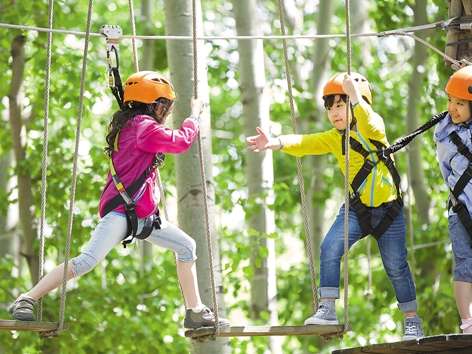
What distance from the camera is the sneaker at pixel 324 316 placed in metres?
6.55

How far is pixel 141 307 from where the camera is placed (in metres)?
11.8

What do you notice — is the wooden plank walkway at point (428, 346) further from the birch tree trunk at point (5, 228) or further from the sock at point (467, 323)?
the birch tree trunk at point (5, 228)

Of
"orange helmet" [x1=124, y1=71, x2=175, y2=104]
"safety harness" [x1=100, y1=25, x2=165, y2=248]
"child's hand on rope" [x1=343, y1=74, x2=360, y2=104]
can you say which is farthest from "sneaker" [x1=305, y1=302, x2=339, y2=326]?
"orange helmet" [x1=124, y1=71, x2=175, y2=104]

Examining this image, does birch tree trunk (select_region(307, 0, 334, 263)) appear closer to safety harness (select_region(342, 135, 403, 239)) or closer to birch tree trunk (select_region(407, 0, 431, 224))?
birch tree trunk (select_region(407, 0, 431, 224))

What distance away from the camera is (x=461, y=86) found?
20.8 ft

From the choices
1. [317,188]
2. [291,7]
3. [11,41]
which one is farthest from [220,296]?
[291,7]

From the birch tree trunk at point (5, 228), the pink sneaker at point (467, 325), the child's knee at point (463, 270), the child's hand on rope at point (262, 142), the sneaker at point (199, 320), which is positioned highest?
the birch tree trunk at point (5, 228)

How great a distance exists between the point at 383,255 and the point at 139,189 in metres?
1.24

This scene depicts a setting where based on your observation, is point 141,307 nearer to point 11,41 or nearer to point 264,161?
point 264,161

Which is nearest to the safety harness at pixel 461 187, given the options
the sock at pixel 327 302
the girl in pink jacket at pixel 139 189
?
the sock at pixel 327 302

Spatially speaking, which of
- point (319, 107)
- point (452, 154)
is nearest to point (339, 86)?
point (452, 154)

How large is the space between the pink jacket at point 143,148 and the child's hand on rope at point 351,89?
2.42 feet

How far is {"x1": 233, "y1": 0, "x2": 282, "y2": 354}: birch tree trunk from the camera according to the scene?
1102cm

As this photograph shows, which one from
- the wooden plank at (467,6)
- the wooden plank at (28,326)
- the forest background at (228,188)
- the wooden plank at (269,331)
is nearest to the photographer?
the wooden plank at (28,326)
